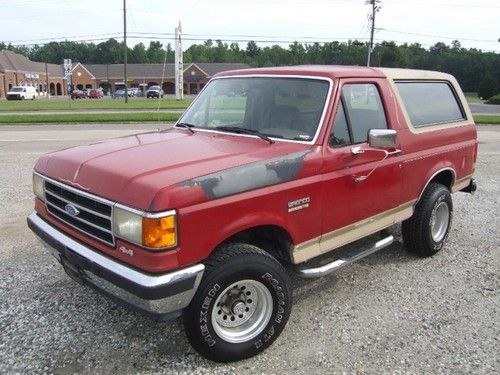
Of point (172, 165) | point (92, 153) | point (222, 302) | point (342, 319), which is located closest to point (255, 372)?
point (222, 302)

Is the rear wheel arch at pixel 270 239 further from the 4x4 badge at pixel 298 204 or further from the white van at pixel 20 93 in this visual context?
the white van at pixel 20 93

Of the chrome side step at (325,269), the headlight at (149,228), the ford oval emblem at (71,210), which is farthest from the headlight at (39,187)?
the chrome side step at (325,269)

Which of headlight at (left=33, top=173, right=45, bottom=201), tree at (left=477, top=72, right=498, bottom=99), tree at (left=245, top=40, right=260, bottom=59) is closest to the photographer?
headlight at (left=33, top=173, right=45, bottom=201)

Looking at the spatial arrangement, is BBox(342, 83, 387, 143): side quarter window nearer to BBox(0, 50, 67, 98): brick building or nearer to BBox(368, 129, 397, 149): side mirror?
BBox(368, 129, 397, 149): side mirror

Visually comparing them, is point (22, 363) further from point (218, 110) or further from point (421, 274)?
point (421, 274)

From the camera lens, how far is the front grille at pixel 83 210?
3016mm

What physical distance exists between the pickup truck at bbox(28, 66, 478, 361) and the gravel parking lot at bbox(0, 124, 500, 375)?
1.16 feet

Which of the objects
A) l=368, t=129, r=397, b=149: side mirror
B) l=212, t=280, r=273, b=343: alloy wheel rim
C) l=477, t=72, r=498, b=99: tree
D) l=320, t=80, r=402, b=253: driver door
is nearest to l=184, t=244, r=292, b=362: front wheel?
l=212, t=280, r=273, b=343: alloy wheel rim

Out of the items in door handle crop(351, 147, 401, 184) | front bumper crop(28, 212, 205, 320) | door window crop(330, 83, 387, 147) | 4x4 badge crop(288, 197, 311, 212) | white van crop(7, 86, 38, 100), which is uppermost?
door window crop(330, 83, 387, 147)

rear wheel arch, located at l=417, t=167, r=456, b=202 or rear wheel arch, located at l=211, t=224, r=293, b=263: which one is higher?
rear wheel arch, located at l=417, t=167, r=456, b=202

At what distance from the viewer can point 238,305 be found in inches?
129

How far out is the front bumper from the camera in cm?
278

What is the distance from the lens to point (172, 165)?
3.11m

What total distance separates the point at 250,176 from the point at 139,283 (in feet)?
3.23
